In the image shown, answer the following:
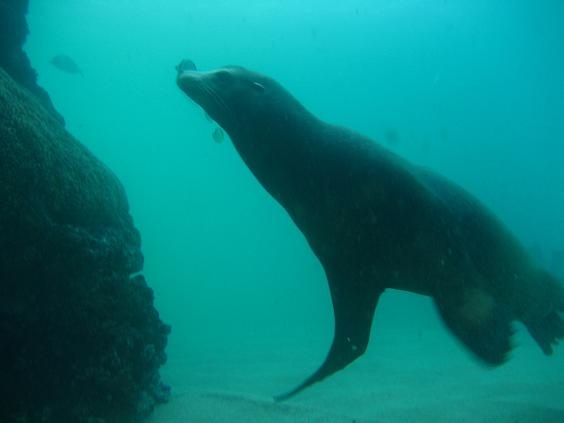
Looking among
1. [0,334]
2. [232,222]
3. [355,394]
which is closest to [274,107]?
[0,334]

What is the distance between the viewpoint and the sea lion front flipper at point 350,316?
3.30 metres

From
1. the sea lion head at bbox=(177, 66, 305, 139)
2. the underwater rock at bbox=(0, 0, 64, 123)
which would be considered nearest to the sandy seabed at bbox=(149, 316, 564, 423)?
the sea lion head at bbox=(177, 66, 305, 139)

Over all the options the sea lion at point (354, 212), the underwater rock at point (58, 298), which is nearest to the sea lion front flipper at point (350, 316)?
the sea lion at point (354, 212)

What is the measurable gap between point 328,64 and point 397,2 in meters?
23.6

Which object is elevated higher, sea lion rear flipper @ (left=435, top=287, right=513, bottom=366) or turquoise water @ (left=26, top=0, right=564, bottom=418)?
turquoise water @ (left=26, top=0, right=564, bottom=418)

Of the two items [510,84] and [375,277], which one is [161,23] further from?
[375,277]

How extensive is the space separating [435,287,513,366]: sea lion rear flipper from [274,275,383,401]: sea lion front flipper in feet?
1.63

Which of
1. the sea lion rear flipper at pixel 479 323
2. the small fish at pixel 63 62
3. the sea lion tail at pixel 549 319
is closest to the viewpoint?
the sea lion rear flipper at pixel 479 323

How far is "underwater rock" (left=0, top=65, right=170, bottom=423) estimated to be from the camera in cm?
461

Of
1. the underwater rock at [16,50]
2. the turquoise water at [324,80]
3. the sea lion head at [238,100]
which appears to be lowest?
the sea lion head at [238,100]

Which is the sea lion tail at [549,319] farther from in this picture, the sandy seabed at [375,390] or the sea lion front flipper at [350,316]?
the sea lion front flipper at [350,316]

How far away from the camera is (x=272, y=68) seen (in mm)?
68438

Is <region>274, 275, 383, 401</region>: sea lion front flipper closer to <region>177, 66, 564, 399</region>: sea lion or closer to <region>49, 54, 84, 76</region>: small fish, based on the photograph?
<region>177, 66, 564, 399</region>: sea lion

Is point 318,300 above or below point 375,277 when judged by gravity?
above
